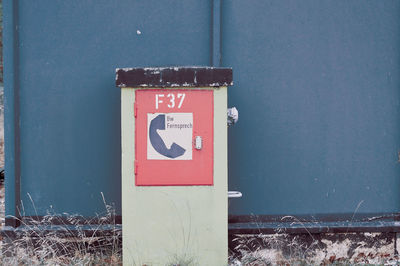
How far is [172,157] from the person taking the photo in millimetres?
3223

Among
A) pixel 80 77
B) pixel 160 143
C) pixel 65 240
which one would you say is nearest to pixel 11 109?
pixel 80 77

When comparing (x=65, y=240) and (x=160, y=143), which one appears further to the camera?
(x=65, y=240)

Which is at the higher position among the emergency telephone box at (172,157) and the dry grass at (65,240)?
the emergency telephone box at (172,157)

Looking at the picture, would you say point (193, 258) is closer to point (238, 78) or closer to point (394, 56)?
point (238, 78)

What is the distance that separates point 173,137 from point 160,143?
3.8 inches

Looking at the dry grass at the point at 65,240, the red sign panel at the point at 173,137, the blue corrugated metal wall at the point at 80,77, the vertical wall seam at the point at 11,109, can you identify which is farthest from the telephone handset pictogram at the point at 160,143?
the vertical wall seam at the point at 11,109

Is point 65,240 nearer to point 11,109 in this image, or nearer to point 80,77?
point 11,109

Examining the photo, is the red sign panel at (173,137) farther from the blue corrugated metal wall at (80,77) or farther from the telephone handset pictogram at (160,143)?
the blue corrugated metal wall at (80,77)

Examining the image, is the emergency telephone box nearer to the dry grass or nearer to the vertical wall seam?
the dry grass

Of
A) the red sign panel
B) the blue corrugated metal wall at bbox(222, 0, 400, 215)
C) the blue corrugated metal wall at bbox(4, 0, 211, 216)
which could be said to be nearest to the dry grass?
the blue corrugated metal wall at bbox(4, 0, 211, 216)

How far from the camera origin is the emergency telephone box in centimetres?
321

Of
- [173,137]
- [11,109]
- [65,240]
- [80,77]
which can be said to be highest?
[80,77]

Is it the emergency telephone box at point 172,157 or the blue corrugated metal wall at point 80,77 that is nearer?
the emergency telephone box at point 172,157

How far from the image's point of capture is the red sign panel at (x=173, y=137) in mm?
3211
